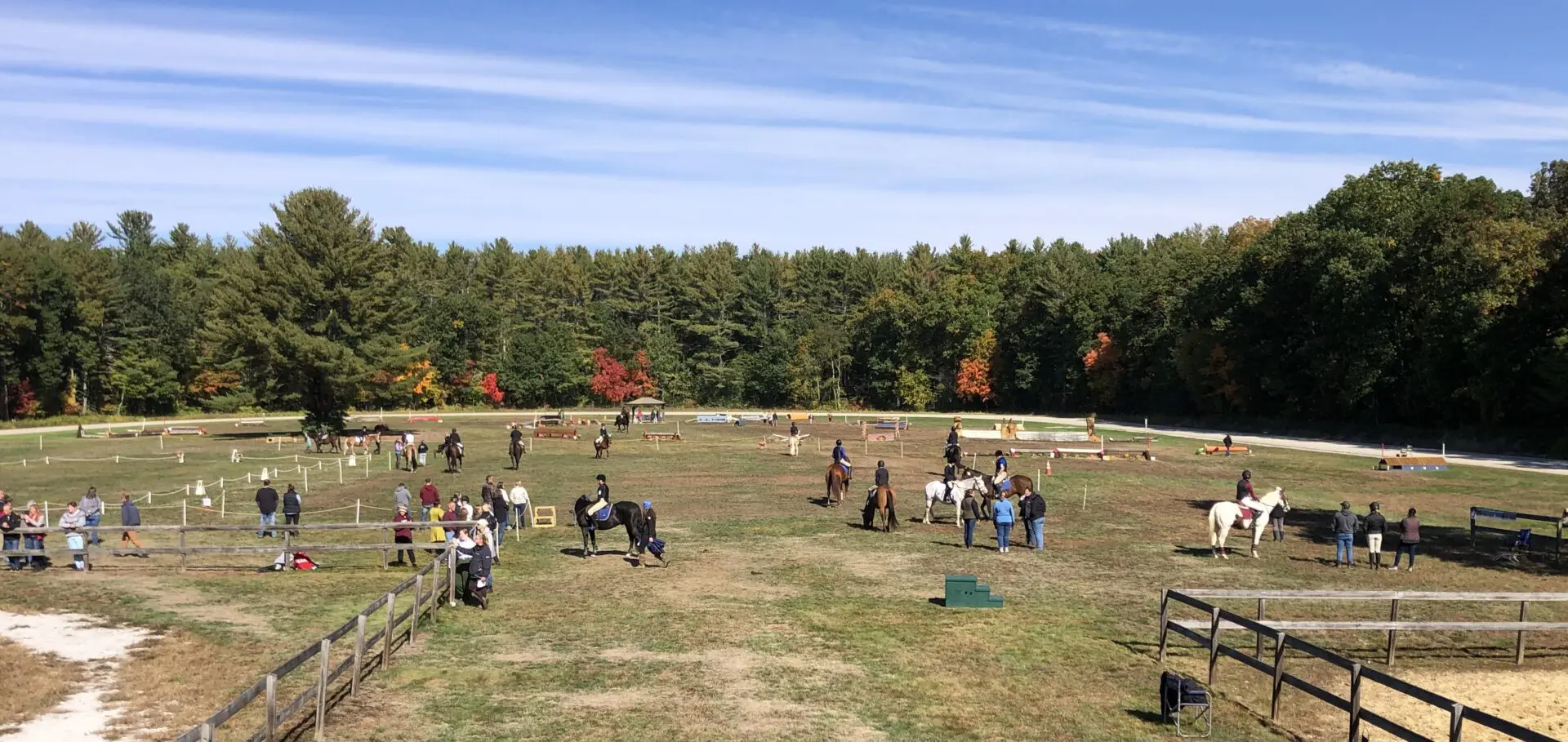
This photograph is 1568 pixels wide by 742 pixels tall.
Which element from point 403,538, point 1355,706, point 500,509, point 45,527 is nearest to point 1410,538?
point 1355,706

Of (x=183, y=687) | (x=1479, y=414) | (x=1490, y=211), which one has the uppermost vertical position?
(x=1490, y=211)

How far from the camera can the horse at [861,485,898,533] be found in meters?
29.8

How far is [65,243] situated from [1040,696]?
A: 131 m

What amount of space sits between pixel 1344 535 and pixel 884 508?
36.4ft

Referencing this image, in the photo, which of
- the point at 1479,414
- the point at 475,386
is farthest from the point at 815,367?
the point at 1479,414

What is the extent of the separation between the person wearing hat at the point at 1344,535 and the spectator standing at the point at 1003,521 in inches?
280

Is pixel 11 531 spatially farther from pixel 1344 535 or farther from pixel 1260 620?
pixel 1344 535

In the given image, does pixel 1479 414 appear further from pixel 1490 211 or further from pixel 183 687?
pixel 183 687

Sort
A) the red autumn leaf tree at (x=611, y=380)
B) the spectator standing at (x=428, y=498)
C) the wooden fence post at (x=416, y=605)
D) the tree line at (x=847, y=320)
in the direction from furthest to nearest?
1. the red autumn leaf tree at (x=611, y=380)
2. the tree line at (x=847, y=320)
3. the spectator standing at (x=428, y=498)
4. the wooden fence post at (x=416, y=605)

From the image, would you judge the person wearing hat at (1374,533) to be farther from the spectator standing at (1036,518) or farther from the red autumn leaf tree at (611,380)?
the red autumn leaf tree at (611,380)

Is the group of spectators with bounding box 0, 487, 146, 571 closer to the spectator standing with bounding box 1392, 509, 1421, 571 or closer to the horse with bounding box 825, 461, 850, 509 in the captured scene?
the horse with bounding box 825, 461, 850, 509

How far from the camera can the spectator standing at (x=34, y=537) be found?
23703mm

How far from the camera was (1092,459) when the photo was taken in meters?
53.2

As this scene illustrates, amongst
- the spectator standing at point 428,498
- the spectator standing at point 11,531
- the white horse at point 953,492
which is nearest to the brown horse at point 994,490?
the white horse at point 953,492
